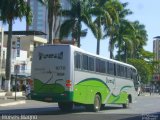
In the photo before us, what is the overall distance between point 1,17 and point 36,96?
2298cm

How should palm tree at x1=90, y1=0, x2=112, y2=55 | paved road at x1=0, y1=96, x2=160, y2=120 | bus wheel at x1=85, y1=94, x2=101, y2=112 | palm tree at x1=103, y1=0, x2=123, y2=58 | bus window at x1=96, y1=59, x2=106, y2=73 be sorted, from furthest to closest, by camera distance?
palm tree at x1=103, y1=0, x2=123, y2=58
palm tree at x1=90, y1=0, x2=112, y2=55
bus window at x1=96, y1=59, x2=106, y2=73
bus wheel at x1=85, y1=94, x2=101, y2=112
paved road at x1=0, y1=96, x2=160, y2=120

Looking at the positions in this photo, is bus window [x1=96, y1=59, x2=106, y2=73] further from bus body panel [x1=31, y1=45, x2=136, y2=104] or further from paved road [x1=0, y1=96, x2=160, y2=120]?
paved road [x1=0, y1=96, x2=160, y2=120]

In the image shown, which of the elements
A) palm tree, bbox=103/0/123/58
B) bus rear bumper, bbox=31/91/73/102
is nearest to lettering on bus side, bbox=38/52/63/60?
bus rear bumper, bbox=31/91/73/102

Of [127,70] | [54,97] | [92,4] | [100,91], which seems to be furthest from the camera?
[92,4]

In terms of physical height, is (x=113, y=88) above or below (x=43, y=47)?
below

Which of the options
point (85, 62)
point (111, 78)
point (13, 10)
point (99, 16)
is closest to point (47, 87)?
point (85, 62)

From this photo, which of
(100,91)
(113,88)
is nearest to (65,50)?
(100,91)

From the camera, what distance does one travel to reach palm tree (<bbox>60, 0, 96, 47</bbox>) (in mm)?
53156

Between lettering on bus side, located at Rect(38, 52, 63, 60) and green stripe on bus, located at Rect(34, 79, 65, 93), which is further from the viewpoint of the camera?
lettering on bus side, located at Rect(38, 52, 63, 60)

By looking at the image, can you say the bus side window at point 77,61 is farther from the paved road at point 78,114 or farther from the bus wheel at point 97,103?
the bus wheel at point 97,103

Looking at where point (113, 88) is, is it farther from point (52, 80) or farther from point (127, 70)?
point (52, 80)

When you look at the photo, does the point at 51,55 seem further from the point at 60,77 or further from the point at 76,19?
the point at 76,19

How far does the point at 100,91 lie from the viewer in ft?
92.4

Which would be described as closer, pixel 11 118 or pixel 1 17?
pixel 11 118
